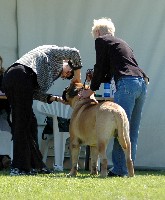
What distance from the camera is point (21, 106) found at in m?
7.05

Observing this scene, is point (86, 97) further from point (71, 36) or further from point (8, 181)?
point (71, 36)

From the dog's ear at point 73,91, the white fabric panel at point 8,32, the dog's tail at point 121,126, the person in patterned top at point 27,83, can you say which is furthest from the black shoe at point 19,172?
the white fabric panel at point 8,32

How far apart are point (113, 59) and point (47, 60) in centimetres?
72

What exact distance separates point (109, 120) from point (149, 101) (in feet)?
9.13

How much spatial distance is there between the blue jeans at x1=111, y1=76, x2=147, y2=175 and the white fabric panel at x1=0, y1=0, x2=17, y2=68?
280 cm

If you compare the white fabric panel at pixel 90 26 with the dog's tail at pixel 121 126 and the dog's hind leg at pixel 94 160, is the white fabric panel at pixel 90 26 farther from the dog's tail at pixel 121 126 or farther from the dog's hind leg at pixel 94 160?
the dog's tail at pixel 121 126

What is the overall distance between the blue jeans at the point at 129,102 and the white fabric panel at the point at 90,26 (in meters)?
2.17

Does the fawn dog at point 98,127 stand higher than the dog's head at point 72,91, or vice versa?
the dog's head at point 72,91

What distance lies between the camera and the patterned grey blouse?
278 inches

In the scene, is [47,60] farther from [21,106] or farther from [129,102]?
[129,102]

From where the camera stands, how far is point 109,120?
6578 millimetres

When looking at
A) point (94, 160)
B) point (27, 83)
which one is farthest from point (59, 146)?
point (27, 83)

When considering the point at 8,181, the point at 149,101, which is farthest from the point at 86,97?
the point at 149,101

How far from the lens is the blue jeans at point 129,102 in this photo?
6.84m
